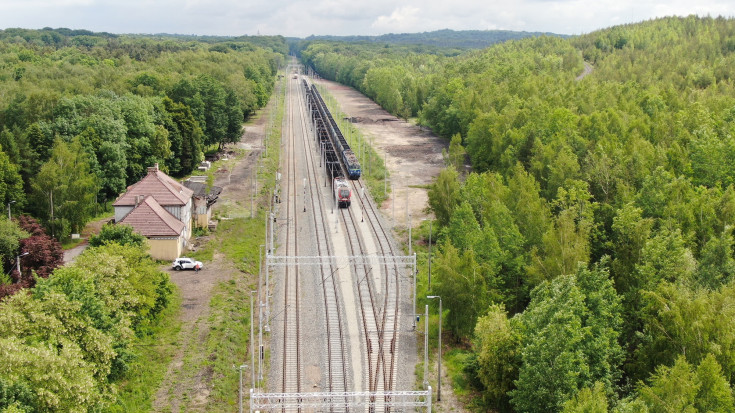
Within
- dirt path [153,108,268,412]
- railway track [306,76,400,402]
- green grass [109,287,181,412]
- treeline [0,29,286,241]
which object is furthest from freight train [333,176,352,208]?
green grass [109,287,181,412]

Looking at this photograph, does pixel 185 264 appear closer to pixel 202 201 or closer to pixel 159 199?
pixel 159 199

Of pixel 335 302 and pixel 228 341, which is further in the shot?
pixel 335 302

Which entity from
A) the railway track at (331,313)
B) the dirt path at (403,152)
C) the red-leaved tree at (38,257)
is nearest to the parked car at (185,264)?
the red-leaved tree at (38,257)

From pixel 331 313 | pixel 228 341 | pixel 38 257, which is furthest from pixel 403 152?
pixel 228 341

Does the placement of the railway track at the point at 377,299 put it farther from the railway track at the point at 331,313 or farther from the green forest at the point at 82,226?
the green forest at the point at 82,226

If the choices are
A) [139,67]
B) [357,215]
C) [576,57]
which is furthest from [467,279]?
[576,57]

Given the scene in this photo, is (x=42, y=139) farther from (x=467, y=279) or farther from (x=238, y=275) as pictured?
(x=467, y=279)
